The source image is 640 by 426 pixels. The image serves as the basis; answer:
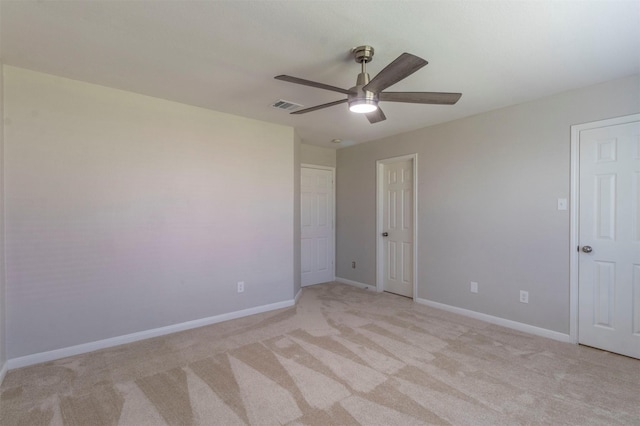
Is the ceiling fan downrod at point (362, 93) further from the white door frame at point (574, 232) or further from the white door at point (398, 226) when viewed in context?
the white door at point (398, 226)

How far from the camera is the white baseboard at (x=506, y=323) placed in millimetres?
2978

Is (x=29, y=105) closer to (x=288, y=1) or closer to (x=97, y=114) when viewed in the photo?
(x=97, y=114)

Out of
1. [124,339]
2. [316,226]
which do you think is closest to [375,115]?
[316,226]

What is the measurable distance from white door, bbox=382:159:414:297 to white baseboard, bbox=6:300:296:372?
1.84 m

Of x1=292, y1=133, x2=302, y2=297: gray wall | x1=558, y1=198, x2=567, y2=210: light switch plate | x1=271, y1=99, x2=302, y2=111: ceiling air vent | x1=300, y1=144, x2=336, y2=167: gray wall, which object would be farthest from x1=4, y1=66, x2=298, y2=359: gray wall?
x1=558, y1=198, x2=567, y2=210: light switch plate

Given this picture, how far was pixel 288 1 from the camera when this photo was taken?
1.66 m

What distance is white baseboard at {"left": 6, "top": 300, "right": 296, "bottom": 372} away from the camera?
2.49 metres

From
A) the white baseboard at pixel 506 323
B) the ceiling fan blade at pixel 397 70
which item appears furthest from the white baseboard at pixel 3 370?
the white baseboard at pixel 506 323

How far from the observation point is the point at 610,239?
2.72 metres

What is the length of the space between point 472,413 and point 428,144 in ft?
10.3

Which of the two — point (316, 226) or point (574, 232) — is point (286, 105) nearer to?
point (316, 226)

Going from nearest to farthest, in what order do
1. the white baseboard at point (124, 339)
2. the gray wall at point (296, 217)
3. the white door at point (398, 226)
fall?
the white baseboard at point (124, 339) < the gray wall at point (296, 217) < the white door at point (398, 226)

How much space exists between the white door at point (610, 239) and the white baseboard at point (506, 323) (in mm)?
180

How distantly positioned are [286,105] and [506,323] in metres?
3.43
